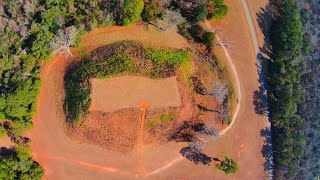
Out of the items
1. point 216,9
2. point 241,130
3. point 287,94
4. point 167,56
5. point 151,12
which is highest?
point 216,9

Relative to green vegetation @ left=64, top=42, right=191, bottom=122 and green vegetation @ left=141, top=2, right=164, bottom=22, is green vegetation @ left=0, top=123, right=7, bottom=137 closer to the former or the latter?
green vegetation @ left=64, top=42, right=191, bottom=122

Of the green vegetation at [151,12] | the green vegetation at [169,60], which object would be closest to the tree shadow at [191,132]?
the green vegetation at [169,60]

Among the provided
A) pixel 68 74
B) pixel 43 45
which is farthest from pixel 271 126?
pixel 43 45

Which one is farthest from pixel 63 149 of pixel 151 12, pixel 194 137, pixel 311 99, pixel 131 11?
pixel 311 99

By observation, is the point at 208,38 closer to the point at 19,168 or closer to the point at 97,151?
the point at 97,151

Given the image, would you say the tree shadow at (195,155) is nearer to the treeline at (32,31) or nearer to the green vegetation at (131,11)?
the green vegetation at (131,11)

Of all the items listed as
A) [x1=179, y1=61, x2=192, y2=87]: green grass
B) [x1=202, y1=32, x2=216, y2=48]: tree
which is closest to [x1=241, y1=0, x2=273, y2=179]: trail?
[x1=202, y1=32, x2=216, y2=48]: tree
